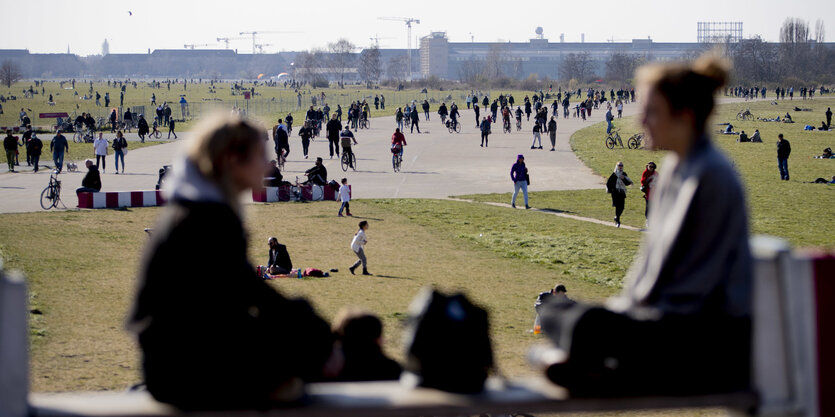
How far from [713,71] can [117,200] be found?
24936 mm

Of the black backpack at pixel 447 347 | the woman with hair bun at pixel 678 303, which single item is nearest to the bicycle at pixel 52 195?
the black backpack at pixel 447 347

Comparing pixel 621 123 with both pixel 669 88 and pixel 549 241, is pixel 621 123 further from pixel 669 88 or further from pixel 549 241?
pixel 669 88

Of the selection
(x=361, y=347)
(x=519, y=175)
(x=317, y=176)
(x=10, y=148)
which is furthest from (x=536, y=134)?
(x=361, y=347)

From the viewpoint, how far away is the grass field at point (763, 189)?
2414cm

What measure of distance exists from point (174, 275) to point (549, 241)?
19071 mm

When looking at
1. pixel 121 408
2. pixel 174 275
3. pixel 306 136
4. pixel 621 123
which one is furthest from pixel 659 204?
pixel 621 123

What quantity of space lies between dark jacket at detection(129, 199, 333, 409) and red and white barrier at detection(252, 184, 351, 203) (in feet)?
81.6

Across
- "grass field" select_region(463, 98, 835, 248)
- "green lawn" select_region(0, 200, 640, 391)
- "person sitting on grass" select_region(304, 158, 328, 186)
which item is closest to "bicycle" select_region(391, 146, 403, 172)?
"grass field" select_region(463, 98, 835, 248)

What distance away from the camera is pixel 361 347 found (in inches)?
159

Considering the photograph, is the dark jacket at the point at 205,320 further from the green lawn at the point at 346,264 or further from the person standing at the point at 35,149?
the person standing at the point at 35,149

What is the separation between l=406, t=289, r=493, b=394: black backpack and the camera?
3254 millimetres

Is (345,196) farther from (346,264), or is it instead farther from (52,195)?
(52,195)

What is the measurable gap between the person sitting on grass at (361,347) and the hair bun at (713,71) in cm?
172

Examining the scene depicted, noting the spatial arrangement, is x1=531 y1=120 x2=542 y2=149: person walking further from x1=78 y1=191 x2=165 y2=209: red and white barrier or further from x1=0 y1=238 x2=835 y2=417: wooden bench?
x1=0 y1=238 x2=835 y2=417: wooden bench
